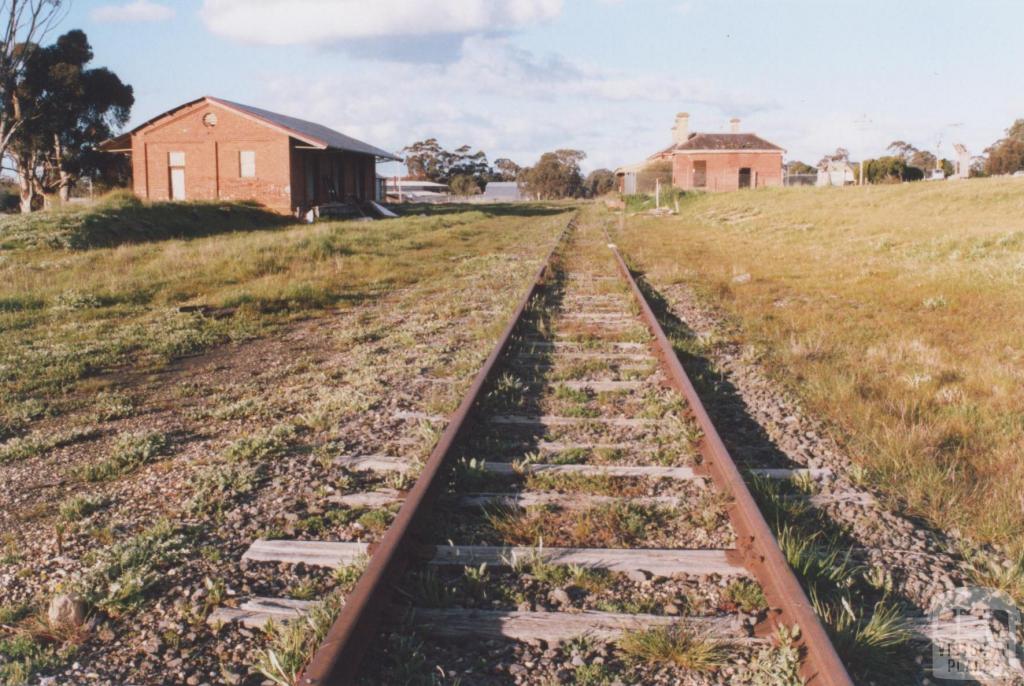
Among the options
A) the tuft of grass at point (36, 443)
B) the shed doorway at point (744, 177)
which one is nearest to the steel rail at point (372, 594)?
the tuft of grass at point (36, 443)

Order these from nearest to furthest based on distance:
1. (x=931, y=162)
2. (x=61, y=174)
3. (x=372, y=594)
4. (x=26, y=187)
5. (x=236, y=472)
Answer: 1. (x=372, y=594)
2. (x=236, y=472)
3. (x=26, y=187)
4. (x=61, y=174)
5. (x=931, y=162)

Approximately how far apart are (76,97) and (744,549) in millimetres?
51486

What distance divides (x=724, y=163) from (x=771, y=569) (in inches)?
2398

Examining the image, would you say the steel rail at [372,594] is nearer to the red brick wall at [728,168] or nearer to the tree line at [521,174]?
A: the red brick wall at [728,168]

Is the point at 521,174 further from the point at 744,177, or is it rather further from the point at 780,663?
the point at 780,663

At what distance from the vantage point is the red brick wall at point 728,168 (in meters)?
60.1

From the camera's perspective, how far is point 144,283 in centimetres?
1232

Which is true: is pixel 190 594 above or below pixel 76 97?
below

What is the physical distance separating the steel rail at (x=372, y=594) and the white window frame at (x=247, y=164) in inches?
1180

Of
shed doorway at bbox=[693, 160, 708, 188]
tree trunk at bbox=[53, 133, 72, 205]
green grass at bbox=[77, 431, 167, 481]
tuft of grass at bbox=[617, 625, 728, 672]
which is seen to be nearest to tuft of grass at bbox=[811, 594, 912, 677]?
tuft of grass at bbox=[617, 625, 728, 672]

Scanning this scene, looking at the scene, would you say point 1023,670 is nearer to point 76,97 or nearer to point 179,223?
point 179,223

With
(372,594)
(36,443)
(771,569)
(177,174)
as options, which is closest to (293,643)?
(372,594)

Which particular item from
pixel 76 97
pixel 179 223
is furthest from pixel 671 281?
pixel 76 97

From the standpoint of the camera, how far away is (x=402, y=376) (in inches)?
260
